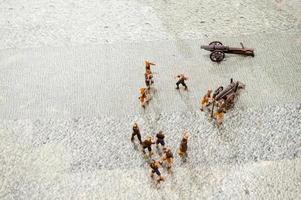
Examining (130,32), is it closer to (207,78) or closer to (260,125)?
(207,78)

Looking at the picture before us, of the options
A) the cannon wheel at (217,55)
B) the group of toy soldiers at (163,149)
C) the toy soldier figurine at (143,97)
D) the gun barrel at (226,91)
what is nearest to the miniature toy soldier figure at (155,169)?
the group of toy soldiers at (163,149)

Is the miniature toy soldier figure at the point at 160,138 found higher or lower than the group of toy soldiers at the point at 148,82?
lower

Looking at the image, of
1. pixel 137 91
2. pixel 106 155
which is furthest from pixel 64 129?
pixel 137 91

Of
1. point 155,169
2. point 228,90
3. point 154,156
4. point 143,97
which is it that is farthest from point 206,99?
point 155,169

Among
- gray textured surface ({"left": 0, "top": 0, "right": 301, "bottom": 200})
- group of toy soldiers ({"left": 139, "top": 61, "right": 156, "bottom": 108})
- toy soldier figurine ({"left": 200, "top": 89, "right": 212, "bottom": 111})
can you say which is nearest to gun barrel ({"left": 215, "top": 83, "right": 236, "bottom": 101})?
toy soldier figurine ({"left": 200, "top": 89, "right": 212, "bottom": 111})

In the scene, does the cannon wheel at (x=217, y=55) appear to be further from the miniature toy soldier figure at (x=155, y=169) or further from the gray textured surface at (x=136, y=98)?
the miniature toy soldier figure at (x=155, y=169)

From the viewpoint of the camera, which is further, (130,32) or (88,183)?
(130,32)

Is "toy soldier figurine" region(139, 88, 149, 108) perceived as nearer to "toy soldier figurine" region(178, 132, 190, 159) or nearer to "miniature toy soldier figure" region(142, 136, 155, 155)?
"miniature toy soldier figure" region(142, 136, 155, 155)
